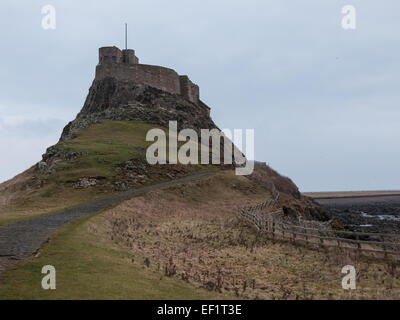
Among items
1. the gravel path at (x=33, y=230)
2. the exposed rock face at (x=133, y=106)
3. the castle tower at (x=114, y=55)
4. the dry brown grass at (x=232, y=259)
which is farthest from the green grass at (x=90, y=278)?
the castle tower at (x=114, y=55)

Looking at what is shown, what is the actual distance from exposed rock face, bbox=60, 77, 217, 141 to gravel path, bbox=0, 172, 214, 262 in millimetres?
50273

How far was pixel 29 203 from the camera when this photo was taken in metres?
37.0

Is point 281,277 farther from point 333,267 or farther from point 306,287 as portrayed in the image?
point 333,267

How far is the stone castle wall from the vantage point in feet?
300

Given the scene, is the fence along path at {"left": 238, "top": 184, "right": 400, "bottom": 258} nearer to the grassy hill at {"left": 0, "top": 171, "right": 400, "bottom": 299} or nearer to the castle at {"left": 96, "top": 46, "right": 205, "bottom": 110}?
the grassy hill at {"left": 0, "top": 171, "right": 400, "bottom": 299}

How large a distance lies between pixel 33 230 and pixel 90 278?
9.99m

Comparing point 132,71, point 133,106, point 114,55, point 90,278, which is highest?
point 114,55

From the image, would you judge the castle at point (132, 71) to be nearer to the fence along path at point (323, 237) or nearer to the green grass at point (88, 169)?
the green grass at point (88, 169)

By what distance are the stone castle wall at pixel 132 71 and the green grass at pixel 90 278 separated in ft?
257

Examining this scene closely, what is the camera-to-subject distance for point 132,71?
91312mm

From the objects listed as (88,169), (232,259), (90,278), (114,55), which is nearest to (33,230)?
(90,278)

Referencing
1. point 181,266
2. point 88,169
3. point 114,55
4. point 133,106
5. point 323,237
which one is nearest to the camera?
point 181,266

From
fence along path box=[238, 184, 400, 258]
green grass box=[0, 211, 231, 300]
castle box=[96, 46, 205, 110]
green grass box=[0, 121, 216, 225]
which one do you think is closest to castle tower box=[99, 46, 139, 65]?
castle box=[96, 46, 205, 110]

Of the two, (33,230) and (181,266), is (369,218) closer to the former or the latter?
(181,266)
